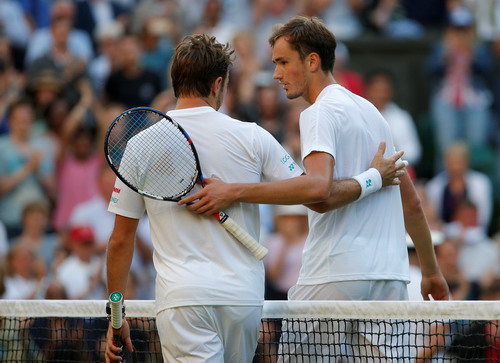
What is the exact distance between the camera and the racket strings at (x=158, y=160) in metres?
4.91

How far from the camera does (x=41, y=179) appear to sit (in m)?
11.4

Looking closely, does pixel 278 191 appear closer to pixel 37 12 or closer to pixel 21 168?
pixel 21 168

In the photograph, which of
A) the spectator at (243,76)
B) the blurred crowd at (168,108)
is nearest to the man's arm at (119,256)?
the blurred crowd at (168,108)

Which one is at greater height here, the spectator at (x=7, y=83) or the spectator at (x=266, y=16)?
the spectator at (x=266, y=16)

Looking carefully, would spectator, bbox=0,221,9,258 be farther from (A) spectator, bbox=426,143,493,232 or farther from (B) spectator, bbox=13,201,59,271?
(A) spectator, bbox=426,143,493,232

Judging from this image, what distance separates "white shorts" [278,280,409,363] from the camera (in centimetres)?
526

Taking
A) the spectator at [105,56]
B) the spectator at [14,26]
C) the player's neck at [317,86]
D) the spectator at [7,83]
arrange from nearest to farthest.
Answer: the player's neck at [317,86] → the spectator at [7,83] → the spectator at [105,56] → the spectator at [14,26]

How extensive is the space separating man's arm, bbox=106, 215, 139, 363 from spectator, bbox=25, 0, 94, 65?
7.78m

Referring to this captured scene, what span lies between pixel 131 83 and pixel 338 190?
741 centimetres

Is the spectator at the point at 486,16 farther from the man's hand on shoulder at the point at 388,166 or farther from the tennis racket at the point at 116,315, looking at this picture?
the tennis racket at the point at 116,315

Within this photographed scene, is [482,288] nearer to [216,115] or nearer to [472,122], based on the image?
[472,122]

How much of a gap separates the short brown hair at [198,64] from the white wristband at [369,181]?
0.85m

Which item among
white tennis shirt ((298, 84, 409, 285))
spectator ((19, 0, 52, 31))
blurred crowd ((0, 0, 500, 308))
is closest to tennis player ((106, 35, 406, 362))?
white tennis shirt ((298, 84, 409, 285))

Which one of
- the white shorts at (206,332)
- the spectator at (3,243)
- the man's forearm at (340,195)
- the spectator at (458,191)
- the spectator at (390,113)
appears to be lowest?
the white shorts at (206,332)
